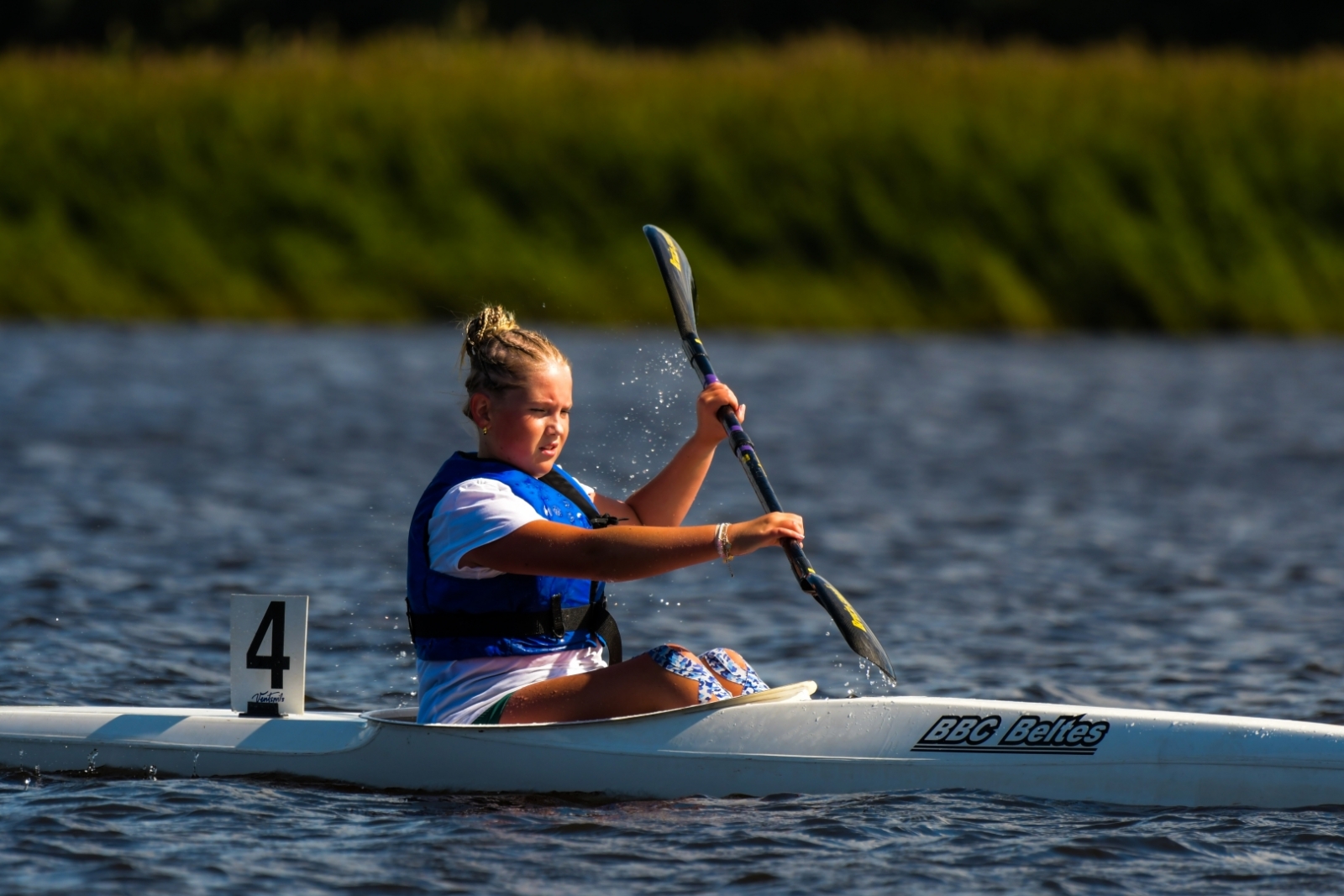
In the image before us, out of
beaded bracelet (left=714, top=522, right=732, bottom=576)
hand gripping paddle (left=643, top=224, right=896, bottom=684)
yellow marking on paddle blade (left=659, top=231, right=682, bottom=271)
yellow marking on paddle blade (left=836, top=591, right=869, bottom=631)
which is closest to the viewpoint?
beaded bracelet (left=714, top=522, right=732, bottom=576)

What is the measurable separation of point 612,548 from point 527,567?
20cm

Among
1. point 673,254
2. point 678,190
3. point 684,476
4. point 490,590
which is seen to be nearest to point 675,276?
point 673,254

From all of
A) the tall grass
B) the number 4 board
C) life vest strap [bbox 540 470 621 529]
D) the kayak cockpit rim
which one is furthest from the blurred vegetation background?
the kayak cockpit rim

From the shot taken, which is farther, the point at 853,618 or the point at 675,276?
the point at 675,276

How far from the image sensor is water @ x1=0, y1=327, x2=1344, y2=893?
4.05 meters

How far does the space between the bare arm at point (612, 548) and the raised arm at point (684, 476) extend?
51 cm

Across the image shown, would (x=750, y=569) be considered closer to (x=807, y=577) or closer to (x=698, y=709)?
(x=807, y=577)

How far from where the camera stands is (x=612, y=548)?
4.30 metres

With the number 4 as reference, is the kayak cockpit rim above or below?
below

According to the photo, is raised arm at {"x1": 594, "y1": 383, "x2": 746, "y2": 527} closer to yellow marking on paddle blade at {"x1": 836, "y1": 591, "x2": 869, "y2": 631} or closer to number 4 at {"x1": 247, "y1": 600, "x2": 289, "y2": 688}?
yellow marking on paddle blade at {"x1": 836, "y1": 591, "x2": 869, "y2": 631}

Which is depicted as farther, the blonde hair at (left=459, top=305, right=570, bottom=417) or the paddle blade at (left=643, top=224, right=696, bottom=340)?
the paddle blade at (left=643, top=224, right=696, bottom=340)

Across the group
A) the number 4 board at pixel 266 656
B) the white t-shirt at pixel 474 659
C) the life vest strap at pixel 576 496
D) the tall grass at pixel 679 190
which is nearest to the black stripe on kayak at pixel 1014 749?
the white t-shirt at pixel 474 659

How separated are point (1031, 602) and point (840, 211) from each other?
8742 millimetres

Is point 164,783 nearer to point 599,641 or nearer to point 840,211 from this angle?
point 599,641
